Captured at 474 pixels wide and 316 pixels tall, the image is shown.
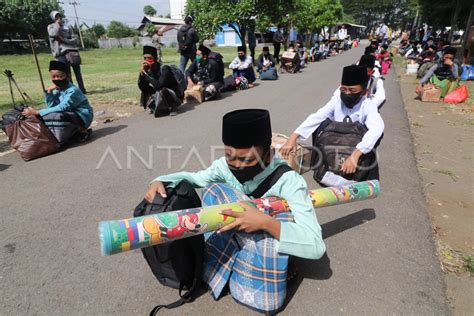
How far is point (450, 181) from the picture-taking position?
12.5ft

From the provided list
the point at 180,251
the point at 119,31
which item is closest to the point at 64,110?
the point at 180,251

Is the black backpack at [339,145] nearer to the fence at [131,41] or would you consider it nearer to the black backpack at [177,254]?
the black backpack at [177,254]

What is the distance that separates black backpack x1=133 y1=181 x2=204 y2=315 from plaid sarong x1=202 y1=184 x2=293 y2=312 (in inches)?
3.7

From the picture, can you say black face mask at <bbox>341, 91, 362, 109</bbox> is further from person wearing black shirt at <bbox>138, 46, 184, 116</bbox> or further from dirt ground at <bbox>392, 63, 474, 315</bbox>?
person wearing black shirt at <bbox>138, 46, 184, 116</bbox>

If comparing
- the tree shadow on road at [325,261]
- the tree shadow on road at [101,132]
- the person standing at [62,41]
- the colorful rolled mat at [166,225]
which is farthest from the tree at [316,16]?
the colorful rolled mat at [166,225]

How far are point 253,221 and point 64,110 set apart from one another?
13.8 feet

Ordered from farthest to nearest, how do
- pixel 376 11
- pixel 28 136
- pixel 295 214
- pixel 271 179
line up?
pixel 376 11 → pixel 28 136 → pixel 271 179 → pixel 295 214

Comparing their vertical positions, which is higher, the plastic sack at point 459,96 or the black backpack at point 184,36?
the black backpack at point 184,36

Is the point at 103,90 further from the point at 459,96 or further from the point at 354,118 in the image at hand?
the point at 459,96

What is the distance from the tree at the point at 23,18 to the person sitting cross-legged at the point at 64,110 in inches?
1296

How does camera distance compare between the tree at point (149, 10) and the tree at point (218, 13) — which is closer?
the tree at point (218, 13)

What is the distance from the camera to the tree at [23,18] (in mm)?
30922

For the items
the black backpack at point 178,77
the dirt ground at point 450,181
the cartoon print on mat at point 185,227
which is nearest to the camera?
the cartoon print on mat at point 185,227

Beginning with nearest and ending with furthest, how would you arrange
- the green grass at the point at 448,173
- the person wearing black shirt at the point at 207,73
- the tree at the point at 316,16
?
the green grass at the point at 448,173 → the person wearing black shirt at the point at 207,73 → the tree at the point at 316,16
